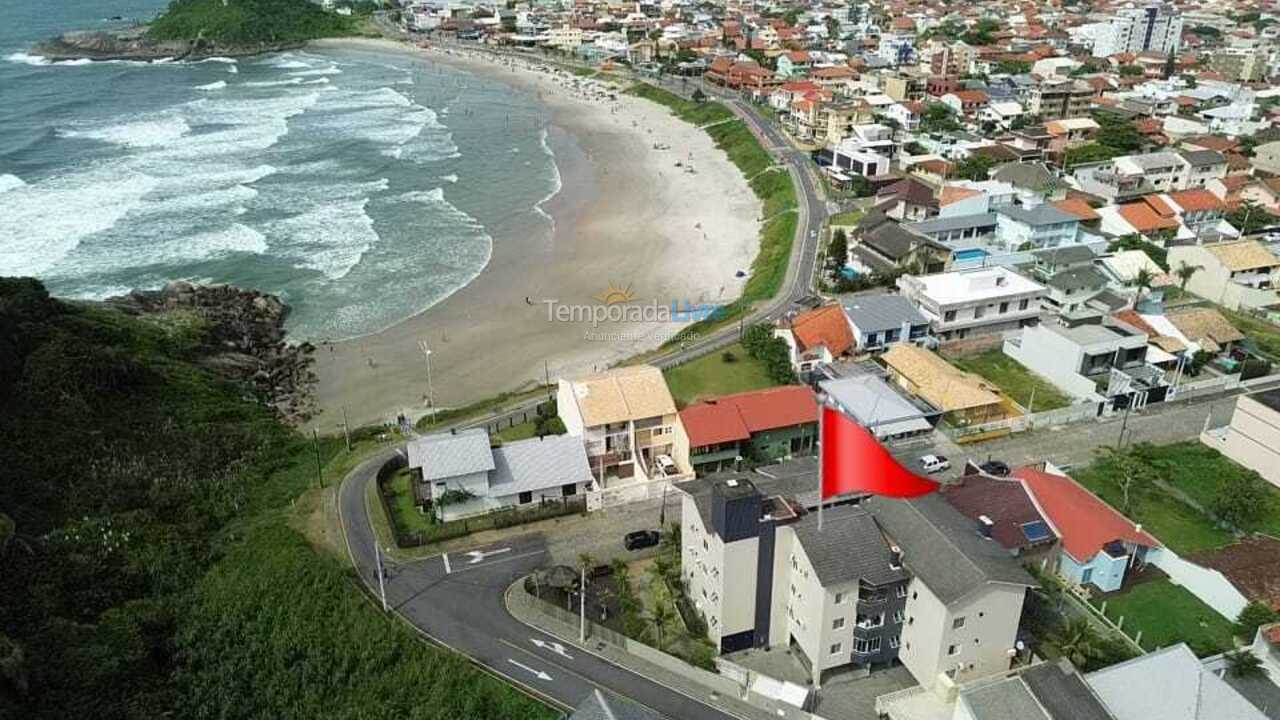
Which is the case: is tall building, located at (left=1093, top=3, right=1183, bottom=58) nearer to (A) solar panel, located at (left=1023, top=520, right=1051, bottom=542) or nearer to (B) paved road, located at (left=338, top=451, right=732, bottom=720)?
(A) solar panel, located at (left=1023, top=520, right=1051, bottom=542)

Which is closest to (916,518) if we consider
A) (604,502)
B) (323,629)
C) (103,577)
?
(604,502)

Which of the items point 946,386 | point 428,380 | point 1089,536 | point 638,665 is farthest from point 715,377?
point 638,665

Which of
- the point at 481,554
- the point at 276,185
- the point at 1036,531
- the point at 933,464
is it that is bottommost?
the point at 276,185

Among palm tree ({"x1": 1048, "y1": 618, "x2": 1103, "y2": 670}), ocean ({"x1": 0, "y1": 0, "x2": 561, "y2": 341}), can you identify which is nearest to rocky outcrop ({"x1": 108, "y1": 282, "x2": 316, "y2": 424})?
ocean ({"x1": 0, "y1": 0, "x2": 561, "y2": 341})

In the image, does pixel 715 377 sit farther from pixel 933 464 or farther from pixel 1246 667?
pixel 1246 667

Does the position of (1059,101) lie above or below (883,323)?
above
